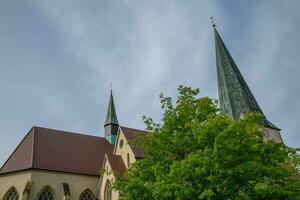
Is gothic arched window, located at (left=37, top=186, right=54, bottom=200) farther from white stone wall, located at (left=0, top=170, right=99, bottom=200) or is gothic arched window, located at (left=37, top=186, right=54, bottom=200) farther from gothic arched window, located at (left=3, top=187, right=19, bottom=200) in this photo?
gothic arched window, located at (left=3, top=187, right=19, bottom=200)

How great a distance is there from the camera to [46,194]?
86.0 feet

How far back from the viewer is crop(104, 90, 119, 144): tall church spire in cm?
3900

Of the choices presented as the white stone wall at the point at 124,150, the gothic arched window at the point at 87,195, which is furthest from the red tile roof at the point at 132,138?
the gothic arched window at the point at 87,195

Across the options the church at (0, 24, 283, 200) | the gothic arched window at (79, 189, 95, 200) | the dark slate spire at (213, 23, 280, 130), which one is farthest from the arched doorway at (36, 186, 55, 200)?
the dark slate spire at (213, 23, 280, 130)

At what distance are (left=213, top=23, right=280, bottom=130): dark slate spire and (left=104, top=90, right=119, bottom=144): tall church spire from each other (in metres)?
13.5

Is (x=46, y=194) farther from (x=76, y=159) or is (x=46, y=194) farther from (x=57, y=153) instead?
(x=76, y=159)

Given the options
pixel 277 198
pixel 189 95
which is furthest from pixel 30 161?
pixel 277 198

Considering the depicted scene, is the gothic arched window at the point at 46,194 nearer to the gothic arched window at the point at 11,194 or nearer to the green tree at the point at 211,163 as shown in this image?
the gothic arched window at the point at 11,194

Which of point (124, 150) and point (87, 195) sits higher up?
point (124, 150)

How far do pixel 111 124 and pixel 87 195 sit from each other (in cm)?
1378

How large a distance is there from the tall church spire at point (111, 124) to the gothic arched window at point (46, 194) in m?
11.5

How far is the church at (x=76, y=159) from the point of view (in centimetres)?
2612

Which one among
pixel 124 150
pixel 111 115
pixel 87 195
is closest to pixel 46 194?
pixel 87 195

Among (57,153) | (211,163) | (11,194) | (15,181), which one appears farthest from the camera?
(57,153)
